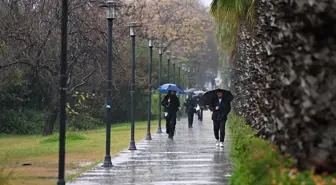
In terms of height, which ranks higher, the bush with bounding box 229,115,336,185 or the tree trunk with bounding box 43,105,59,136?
the tree trunk with bounding box 43,105,59,136

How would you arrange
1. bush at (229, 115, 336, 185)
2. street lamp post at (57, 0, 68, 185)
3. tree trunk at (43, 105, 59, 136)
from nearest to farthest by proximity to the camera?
1. bush at (229, 115, 336, 185)
2. street lamp post at (57, 0, 68, 185)
3. tree trunk at (43, 105, 59, 136)

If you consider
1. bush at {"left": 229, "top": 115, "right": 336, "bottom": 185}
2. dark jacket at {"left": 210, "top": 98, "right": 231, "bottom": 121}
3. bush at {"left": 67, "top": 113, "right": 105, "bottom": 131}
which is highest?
dark jacket at {"left": 210, "top": 98, "right": 231, "bottom": 121}

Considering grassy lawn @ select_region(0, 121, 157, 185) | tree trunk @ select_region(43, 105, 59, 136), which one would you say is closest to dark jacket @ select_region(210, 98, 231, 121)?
grassy lawn @ select_region(0, 121, 157, 185)

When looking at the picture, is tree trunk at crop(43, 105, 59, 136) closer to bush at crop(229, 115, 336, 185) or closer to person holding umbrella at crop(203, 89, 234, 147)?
person holding umbrella at crop(203, 89, 234, 147)

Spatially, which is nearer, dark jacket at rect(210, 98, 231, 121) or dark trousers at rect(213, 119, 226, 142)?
dark trousers at rect(213, 119, 226, 142)

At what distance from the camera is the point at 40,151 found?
1048 inches

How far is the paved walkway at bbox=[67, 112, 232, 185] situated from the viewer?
1539 centimetres

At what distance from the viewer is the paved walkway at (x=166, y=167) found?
1539 centimetres

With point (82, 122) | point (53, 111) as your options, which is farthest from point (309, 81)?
point (82, 122)

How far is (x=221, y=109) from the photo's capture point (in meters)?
24.5

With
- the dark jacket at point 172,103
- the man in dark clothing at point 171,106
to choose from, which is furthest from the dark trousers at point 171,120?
the dark jacket at point 172,103

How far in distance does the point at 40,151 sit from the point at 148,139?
208 inches

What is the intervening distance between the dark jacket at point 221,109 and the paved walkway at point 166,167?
3.26 ft

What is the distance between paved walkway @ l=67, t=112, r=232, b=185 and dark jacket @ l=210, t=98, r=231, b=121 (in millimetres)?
995
